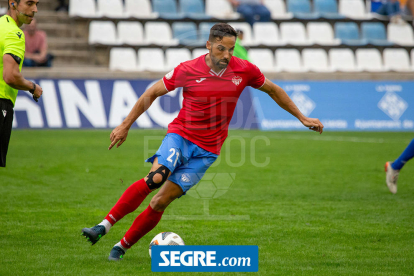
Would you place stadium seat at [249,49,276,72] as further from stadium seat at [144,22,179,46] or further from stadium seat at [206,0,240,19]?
stadium seat at [144,22,179,46]

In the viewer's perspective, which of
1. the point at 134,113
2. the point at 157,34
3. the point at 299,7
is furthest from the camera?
the point at 299,7

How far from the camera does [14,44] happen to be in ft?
15.4

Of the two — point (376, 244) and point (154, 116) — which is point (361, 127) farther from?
point (376, 244)

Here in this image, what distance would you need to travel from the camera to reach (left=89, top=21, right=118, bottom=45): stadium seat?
17.3 m

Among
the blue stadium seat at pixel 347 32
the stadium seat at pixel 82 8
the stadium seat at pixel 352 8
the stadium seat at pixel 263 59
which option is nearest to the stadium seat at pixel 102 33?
the stadium seat at pixel 82 8

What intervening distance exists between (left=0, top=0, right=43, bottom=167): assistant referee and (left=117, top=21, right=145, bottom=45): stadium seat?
13.0m

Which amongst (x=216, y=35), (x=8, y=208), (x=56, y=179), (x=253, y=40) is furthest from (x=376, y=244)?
(x=253, y=40)

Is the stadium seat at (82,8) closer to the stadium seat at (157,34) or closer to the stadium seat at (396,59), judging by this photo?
the stadium seat at (157,34)

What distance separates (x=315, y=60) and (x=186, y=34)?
4543mm

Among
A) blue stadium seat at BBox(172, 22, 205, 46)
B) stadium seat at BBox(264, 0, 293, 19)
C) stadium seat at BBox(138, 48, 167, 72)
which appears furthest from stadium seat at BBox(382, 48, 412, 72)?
stadium seat at BBox(138, 48, 167, 72)

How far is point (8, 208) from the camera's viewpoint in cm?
623

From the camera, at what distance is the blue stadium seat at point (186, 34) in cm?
1777

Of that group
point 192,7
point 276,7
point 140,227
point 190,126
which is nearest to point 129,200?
point 140,227

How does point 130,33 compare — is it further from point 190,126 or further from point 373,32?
point 190,126
